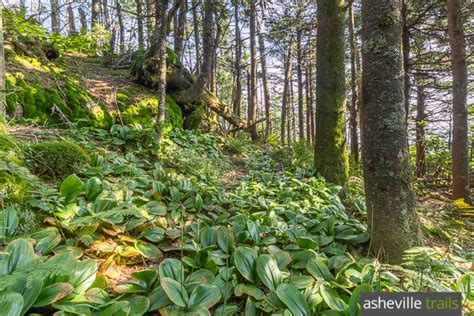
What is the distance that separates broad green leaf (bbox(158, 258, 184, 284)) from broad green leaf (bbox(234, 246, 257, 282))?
13.9 inches

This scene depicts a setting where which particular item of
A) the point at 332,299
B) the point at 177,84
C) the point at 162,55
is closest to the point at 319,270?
the point at 332,299

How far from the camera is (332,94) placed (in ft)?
14.1

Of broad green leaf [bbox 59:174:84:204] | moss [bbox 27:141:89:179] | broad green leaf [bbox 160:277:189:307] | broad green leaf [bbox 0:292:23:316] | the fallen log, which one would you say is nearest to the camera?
broad green leaf [bbox 0:292:23:316]

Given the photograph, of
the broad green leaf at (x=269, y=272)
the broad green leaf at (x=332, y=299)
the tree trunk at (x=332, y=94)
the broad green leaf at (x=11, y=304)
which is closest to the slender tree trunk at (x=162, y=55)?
the tree trunk at (x=332, y=94)

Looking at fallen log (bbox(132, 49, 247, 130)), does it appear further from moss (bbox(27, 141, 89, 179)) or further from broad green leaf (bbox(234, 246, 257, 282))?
broad green leaf (bbox(234, 246, 257, 282))

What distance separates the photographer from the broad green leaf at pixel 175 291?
4.70ft

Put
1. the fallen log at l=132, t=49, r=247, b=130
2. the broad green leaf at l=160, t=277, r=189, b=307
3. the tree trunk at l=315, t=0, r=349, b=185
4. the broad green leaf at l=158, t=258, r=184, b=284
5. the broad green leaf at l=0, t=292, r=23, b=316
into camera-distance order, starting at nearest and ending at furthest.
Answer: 1. the broad green leaf at l=0, t=292, r=23, b=316
2. the broad green leaf at l=160, t=277, r=189, b=307
3. the broad green leaf at l=158, t=258, r=184, b=284
4. the tree trunk at l=315, t=0, r=349, b=185
5. the fallen log at l=132, t=49, r=247, b=130

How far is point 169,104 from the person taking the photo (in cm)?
597

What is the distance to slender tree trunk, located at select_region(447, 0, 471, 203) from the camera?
5.16 m

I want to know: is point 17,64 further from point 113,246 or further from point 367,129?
point 367,129

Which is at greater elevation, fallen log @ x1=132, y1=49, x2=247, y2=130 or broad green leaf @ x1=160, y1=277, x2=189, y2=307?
fallen log @ x1=132, y1=49, x2=247, y2=130

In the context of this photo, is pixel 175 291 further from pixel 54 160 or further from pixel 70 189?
pixel 54 160

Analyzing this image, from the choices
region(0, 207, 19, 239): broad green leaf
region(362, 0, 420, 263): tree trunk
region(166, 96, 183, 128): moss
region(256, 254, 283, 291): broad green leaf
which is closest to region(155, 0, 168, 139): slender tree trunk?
region(166, 96, 183, 128): moss

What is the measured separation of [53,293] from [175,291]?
559 millimetres
